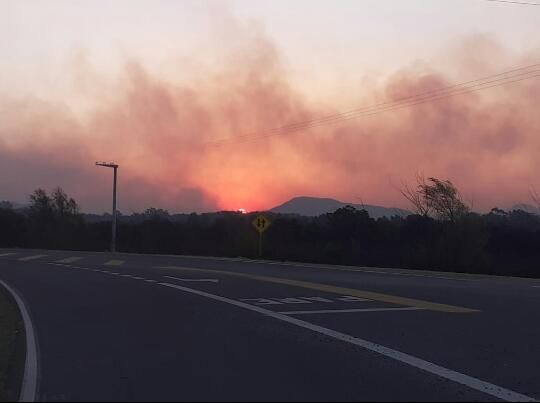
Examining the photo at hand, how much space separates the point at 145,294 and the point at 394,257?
25.5 meters

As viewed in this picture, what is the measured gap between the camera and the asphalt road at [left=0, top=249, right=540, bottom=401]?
25.1ft

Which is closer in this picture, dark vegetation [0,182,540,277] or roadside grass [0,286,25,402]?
roadside grass [0,286,25,402]

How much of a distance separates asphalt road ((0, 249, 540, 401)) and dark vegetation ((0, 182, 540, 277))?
788 inches

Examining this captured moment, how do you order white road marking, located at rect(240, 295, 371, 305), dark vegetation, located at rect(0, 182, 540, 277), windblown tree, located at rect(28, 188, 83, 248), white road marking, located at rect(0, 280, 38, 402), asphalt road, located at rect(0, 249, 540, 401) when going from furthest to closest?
windblown tree, located at rect(28, 188, 83, 248), dark vegetation, located at rect(0, 182, 540, 277), white road marking, located at rect(240, 295, 371, 305), asphalt road, located at rect(0, 249, 540, 401), white road marking, located at rect(0, 280, 38, 402)

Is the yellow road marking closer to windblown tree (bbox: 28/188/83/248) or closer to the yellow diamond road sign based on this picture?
the yellow diamond road sign

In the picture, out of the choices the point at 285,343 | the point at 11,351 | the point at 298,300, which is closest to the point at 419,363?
the point at 285,343

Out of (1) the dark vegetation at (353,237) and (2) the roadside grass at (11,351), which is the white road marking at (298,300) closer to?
(2) the roadside grass at (11,351)

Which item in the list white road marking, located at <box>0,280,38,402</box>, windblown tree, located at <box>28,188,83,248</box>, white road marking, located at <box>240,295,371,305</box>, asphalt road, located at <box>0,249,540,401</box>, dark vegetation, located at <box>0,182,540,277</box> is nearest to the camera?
white road marking, located at <box>0,280,38,402</box>

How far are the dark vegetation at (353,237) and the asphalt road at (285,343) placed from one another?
65.7 feet

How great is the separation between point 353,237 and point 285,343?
43.8 m

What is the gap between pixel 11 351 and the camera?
10.3 meters

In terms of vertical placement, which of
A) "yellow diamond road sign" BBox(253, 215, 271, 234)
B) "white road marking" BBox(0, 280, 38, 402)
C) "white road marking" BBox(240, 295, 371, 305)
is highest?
"yellow diamond road sign" BBox(253, 215, 271, 234)

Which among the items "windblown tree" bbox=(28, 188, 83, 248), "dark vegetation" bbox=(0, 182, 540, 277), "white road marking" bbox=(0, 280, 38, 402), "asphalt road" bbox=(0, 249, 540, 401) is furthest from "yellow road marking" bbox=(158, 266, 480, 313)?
"windblown tree" bbox=(28, 188, 83, 248)

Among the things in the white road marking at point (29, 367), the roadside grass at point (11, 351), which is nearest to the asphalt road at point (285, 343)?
the white road marking at point (29, 367)
